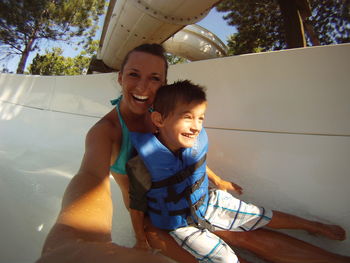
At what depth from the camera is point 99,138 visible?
851 mm

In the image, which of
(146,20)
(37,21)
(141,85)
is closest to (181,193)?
(141,85)

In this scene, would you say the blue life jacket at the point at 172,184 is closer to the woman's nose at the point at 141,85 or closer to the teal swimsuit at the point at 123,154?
the teal swimsuit at the point at 123,154

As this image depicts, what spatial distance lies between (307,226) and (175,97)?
2.78ft

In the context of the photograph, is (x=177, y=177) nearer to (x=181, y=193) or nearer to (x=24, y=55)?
(x=181, y=193)

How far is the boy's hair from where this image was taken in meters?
0.83

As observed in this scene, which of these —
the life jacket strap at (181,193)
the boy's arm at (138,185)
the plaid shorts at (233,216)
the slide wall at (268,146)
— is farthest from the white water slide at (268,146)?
the life jacket strap at (181,193)

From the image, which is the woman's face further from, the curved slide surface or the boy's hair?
the curved slide surface

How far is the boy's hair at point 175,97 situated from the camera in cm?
83

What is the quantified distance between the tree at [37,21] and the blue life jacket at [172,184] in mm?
12862

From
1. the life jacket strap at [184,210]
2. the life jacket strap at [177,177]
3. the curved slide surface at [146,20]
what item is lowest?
the life jacket strap at [184,210]

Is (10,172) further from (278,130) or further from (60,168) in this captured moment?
(278,130)

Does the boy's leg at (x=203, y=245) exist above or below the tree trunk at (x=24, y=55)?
below

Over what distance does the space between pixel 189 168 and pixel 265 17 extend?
20.8ft

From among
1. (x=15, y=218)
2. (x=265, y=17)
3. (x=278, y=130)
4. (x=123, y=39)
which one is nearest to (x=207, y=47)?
(x=123, y=39)
